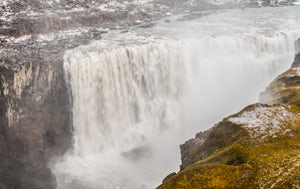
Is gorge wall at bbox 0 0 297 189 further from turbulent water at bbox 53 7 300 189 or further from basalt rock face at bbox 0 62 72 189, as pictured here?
turbulent water at bbox 53 7 300 189

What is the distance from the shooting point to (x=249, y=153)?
15805 millimetres

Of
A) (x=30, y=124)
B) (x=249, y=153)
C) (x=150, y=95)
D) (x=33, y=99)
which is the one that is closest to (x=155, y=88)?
(x=150, y=95)

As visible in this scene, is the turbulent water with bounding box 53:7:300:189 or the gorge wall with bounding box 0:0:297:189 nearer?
the gorge wall with bounding box 0:0:297:189

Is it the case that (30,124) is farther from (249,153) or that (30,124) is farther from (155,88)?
(249,153)

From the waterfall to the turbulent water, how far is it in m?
0.09

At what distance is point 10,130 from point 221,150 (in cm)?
1630

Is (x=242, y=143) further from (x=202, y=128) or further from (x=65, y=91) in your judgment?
(x=202, y=128)

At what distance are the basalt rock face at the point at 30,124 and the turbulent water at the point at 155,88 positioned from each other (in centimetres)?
177

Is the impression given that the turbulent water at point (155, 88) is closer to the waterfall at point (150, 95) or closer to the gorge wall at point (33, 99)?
the waterfall at point (150, 95)

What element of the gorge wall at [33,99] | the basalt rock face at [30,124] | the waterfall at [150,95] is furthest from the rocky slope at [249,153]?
the basalt rock face at [30,124]

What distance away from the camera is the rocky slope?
543 inches

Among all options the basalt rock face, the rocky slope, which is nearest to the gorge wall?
the basalt rock face

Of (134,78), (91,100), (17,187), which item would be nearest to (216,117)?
(134,78)

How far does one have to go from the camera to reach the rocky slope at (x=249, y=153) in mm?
13789
